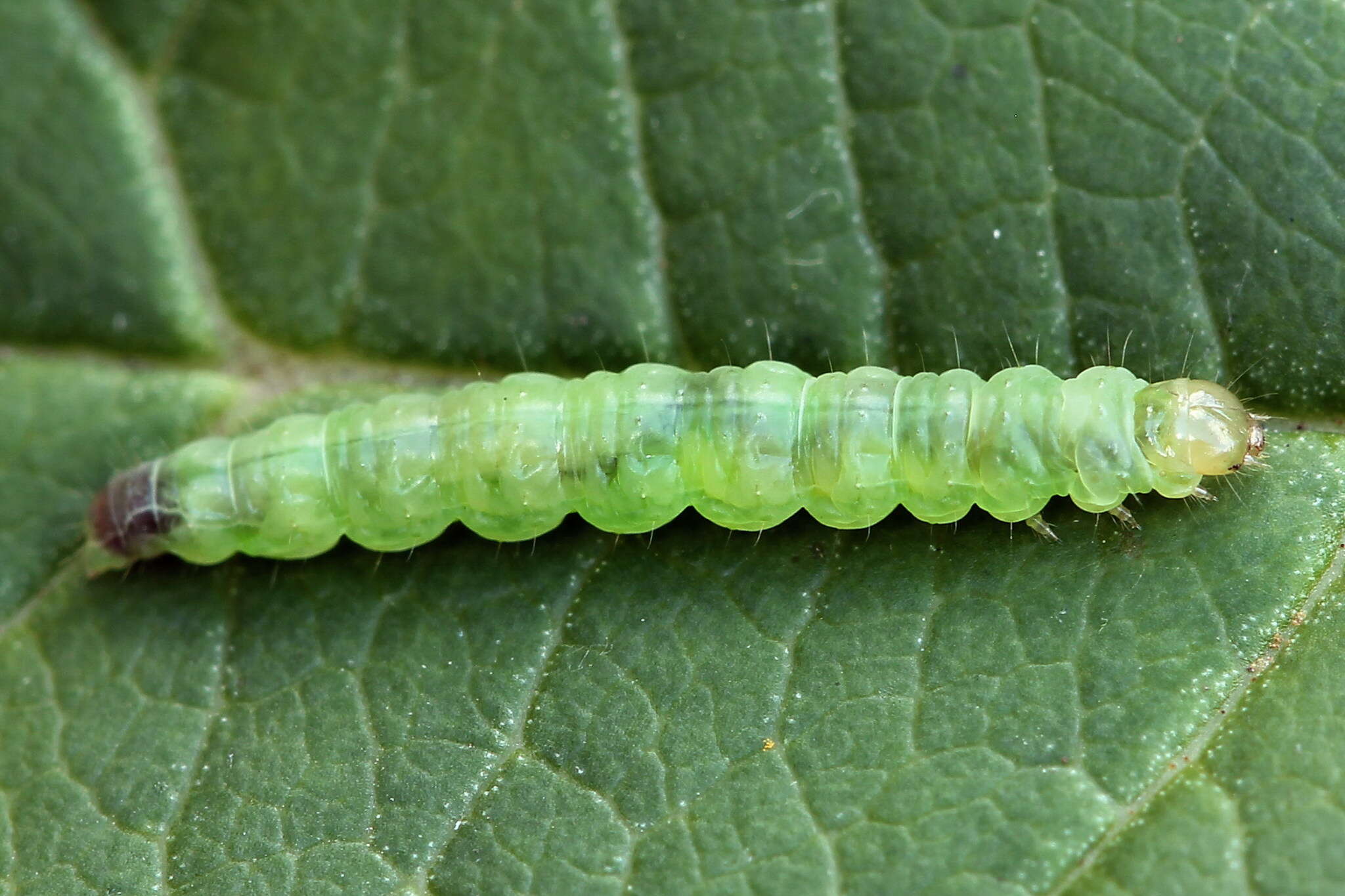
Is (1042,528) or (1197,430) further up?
(1197,430)

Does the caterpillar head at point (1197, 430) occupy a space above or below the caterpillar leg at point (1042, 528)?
above

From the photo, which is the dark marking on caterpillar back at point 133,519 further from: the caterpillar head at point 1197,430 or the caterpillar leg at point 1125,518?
the caterpillar head at point 1197,430

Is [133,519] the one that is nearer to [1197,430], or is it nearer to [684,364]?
[684,364]

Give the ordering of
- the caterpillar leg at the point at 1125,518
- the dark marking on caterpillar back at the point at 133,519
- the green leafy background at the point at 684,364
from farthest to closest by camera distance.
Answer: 1. the dark marking on caterpillar back at the point at 133,519
2. the caterpillar leg at the point at 1125,518
3. the green leafy background at the point at 684,364

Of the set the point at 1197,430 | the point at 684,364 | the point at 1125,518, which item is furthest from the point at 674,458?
the point at 1197,430

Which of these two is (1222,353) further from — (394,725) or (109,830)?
(109,830)

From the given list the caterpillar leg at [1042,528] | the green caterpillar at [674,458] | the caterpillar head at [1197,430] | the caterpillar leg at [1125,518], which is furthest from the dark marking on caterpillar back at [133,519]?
the caterpillar head at [1197,430]

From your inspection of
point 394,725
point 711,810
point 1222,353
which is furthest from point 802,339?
point 394,725

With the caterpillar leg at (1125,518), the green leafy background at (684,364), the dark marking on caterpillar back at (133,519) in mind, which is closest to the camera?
the green leafy background at (684,364)
